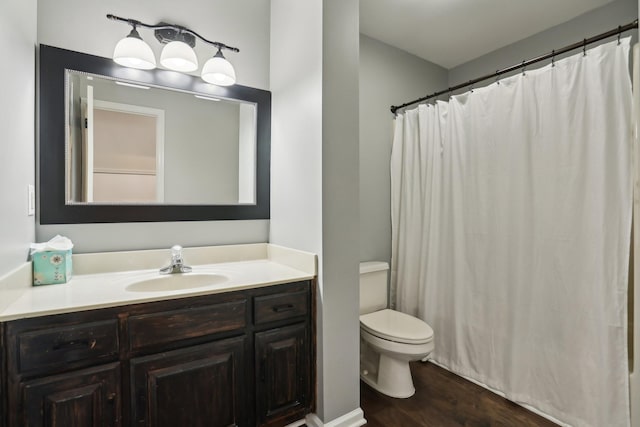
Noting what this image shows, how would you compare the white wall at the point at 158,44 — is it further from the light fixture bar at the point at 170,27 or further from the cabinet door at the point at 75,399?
the cabinet door at the point at 75,399

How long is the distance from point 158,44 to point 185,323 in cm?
147

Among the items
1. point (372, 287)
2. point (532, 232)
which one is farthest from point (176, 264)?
point (532, 232)

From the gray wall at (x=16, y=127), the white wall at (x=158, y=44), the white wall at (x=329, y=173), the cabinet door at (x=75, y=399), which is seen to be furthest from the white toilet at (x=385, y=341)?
the gray wall at (x=16, y=127)

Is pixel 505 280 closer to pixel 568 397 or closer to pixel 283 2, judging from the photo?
pixel 568 397

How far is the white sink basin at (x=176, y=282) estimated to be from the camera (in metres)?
1.45

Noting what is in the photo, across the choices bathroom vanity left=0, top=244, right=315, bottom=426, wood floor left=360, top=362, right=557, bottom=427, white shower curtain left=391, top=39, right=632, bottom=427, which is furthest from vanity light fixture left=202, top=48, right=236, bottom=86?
wood floor left=360, top=362, right=557, bottom=427

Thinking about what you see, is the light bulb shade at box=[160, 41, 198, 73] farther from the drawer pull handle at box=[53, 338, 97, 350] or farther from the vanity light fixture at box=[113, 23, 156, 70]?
the drawer pull handle at box=[53, 338, 97, 350]

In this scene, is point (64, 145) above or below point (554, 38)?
below

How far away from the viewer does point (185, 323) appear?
1.23 metres

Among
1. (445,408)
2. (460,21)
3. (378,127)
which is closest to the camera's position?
(445,408)

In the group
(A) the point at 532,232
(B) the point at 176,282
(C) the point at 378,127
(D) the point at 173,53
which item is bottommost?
(B) the point at 176,282

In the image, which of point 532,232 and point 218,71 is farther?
point 532,232

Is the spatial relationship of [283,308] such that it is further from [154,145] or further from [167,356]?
[154,145]

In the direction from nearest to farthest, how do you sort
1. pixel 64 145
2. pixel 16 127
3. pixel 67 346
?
pixel 67 346, pixel 16 127, pixel 64 145
